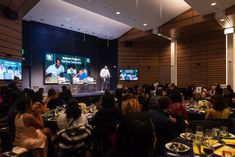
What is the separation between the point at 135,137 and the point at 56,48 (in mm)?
10990

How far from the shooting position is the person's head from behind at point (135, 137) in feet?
3.54

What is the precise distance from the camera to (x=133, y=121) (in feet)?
3.64

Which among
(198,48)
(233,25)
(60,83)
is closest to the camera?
(233,25)

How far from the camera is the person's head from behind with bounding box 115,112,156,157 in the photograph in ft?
3.54

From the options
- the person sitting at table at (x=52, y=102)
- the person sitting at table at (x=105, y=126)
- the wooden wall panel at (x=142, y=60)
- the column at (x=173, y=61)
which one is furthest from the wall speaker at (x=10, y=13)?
the column at (x=173, y=61)

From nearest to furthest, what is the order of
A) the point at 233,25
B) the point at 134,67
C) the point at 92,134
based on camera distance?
the point at 92,134
the point at 233,25
the point at 134,67

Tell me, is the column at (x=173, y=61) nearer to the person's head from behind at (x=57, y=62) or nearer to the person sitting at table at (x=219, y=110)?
the person's head from behind at (x=57, y=62)

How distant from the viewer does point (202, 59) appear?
12188 mm

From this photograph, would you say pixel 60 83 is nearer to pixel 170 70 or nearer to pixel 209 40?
pixel 170 70

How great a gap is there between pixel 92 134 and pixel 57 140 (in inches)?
21.0

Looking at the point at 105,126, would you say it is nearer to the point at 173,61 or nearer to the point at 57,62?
the point at 57,62

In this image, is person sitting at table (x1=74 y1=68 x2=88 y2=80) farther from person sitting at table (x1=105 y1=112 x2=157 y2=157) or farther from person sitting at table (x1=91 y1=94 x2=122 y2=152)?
person sitting at table (x1=105 y1=112 x2=157 y2=157)

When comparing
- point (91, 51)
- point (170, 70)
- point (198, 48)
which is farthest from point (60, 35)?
point (198, 48)

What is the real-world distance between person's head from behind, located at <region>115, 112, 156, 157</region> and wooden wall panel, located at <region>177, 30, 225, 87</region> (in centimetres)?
1158
